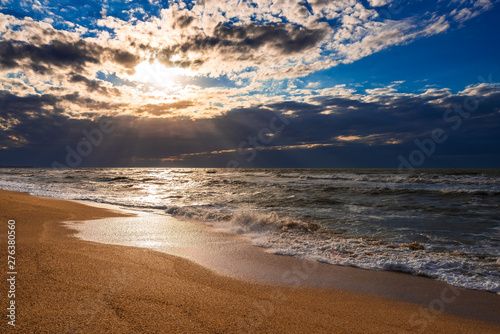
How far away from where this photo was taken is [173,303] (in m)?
3.25

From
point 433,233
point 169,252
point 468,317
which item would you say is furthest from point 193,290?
point 433,233

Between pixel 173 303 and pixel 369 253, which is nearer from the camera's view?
pixel 173 303

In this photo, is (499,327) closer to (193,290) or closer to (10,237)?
(193,290)

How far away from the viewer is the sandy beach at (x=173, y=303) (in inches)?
108

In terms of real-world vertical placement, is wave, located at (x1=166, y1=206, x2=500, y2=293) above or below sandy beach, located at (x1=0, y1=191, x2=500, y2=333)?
below

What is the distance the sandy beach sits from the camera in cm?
274

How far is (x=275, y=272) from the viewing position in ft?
17.0

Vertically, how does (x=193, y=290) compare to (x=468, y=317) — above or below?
above

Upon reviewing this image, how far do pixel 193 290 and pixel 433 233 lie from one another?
8.73 metres

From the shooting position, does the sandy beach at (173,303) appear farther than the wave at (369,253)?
No

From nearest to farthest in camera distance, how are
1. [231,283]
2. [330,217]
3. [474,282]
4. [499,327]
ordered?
1. [499,327]
2. [231,283]
3. [474,282]
4. [330,217]

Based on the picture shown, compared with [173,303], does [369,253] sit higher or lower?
lower

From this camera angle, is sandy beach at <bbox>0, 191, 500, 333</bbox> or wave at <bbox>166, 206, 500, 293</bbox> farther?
wave at <bbox>166, 206, 500, 293</bbox>

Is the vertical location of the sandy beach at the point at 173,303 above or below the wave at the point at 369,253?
above
